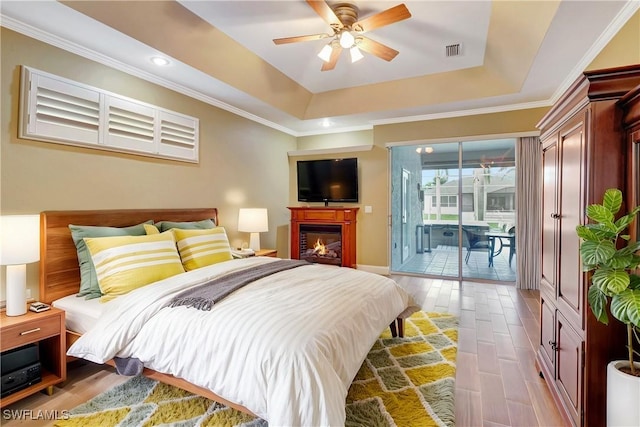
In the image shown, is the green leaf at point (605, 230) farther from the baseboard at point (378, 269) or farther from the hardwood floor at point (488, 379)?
the baseboard at point (378, 269)

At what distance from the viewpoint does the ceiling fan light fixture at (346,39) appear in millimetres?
2691

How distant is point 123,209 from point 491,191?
16.5 ft

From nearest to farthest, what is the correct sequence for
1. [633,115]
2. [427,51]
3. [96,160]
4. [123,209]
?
[633,115], [96,160], [123,209], [427,51]

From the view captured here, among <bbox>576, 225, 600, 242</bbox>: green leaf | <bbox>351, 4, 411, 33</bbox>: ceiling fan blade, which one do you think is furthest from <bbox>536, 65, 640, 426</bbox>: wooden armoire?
<bbox>351, 4, 411, 33</bbox>: ceiling fan blade

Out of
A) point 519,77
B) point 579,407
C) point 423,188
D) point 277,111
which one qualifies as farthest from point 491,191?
point 579,407

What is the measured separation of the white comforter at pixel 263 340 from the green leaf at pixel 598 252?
1.18 meters

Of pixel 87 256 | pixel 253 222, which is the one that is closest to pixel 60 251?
pixel 87 256

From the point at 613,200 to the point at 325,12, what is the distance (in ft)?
7.58

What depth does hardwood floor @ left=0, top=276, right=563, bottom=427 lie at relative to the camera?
190 cm

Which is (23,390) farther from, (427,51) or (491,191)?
(491,191)

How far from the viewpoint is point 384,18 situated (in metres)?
2.49

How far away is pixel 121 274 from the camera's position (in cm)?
235

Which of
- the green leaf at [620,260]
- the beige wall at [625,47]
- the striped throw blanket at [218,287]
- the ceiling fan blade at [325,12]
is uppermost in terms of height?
the ceiling fan blade at [325,12]

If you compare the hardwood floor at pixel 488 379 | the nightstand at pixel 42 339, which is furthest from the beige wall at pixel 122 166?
the hardwood floor at pixel 488 379
